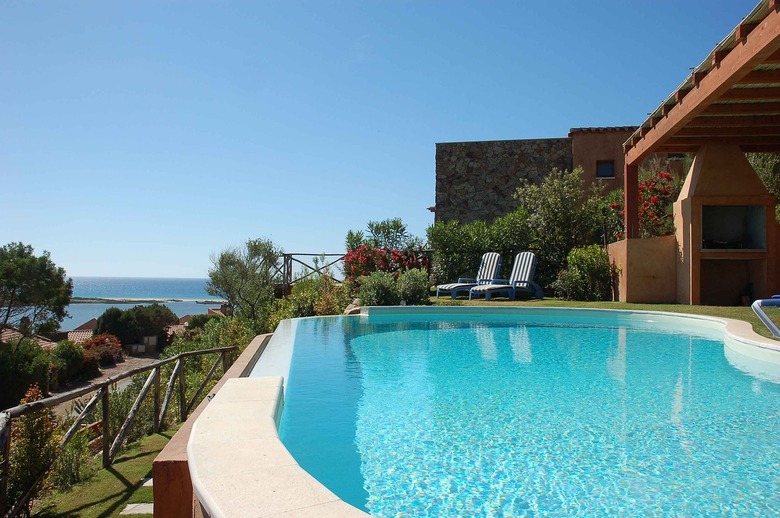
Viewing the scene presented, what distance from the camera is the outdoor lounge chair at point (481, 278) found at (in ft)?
50.0

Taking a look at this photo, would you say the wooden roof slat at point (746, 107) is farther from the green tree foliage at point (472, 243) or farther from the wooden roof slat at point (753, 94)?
the green tree foliage at point (472, 243)

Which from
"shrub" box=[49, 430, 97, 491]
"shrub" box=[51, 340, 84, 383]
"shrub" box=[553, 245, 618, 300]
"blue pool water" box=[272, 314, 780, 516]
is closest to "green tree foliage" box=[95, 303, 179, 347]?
"shrub" box=[51, 340, 84, 383]

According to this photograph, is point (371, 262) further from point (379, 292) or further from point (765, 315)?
point (765, 315)

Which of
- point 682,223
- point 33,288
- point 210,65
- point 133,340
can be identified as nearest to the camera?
point 682,223

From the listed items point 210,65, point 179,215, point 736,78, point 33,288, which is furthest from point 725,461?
point 179,215

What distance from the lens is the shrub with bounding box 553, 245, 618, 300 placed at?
45.9 feet

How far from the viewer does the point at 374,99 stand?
57.9ft

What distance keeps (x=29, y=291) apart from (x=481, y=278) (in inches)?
1235

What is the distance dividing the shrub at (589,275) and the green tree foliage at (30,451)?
40.3ft

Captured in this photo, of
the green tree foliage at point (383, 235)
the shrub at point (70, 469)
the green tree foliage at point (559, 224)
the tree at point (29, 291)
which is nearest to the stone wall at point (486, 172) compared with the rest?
the green tree foliage at point (383, 235)

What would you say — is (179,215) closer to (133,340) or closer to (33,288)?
(133,340)

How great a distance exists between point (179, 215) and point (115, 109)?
32129 mm

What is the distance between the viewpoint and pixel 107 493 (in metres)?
4.42

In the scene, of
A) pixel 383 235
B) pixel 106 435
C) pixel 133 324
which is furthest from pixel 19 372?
pixel 106 435
